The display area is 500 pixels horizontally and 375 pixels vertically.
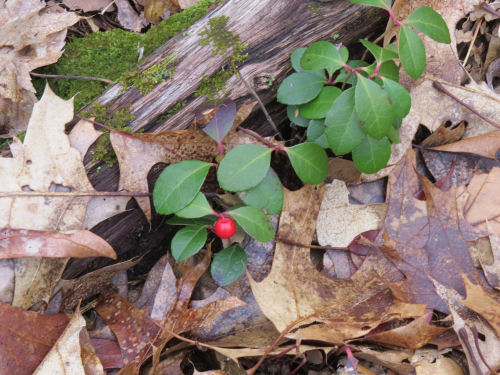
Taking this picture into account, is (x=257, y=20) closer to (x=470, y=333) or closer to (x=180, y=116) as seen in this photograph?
(x=180, y=116)

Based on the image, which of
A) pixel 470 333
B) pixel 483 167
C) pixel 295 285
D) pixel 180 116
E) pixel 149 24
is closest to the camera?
pixel 470 333

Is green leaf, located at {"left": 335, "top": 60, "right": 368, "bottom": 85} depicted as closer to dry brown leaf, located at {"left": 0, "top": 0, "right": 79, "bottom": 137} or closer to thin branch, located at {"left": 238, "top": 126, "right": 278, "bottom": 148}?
thin branch, located at {"left": 238, "top": 126, "right": 278, "bottom": 148}

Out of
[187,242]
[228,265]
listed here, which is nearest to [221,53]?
[187,242]

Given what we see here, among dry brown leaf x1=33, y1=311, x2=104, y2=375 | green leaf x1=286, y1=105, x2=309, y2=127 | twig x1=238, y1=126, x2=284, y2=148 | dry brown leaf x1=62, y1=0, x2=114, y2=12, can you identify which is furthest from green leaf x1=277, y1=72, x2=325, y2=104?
dry brown leaf x1=62, y1=0, x2=114, y2=12

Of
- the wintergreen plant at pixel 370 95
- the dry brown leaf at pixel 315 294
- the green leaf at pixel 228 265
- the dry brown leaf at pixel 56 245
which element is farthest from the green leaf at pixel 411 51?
the dry brown leaf at pixel 56 245

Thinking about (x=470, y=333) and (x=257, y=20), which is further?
(x=257, y=20)

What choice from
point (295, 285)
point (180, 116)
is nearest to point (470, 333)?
point (295, 285)
